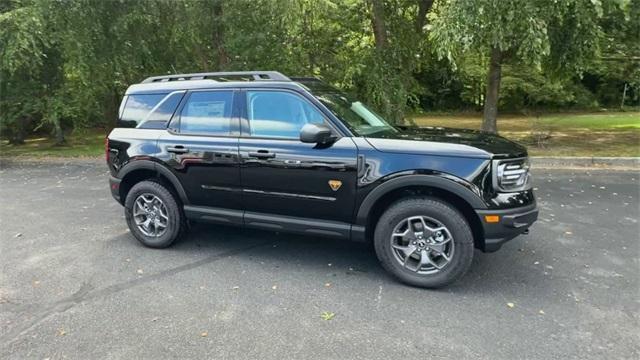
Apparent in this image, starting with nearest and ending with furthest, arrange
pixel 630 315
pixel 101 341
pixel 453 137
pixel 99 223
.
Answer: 1. pixel 101 341
2. pixel 630 315
3. pixel 453 137
4. pixel 99 223

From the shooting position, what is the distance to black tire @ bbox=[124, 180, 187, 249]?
16.2ft

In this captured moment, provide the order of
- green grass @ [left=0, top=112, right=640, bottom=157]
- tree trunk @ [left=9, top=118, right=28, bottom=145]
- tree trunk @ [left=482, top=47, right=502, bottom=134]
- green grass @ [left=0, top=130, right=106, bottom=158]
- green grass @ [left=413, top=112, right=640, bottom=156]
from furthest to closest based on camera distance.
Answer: tree trunk @ [left=9, top=118, right=28, bottom=145], green grass @ [left=0, top=130, right=106, bottom=158], tree trunk @ [left=482, top=47, right=502, bottom=134], green grass @ [left=0, top=112, right=640, bottom=157], green grass @ [left=413, top=112, right=640, bottom=156]

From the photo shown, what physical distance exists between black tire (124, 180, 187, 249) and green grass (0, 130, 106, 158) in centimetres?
814

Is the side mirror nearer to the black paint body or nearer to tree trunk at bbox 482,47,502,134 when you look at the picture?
the black paint body

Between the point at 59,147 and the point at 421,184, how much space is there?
1396cm

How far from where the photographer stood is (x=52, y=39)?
10789 millimetres

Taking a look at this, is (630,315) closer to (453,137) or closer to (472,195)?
(472,195)

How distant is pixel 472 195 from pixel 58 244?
180 inches

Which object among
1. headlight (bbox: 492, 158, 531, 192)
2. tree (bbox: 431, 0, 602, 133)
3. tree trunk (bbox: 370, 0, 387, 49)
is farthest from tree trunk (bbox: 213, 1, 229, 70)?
headlight (bbox: 492, 158, 531, 192)

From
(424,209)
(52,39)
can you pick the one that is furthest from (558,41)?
(52,39)

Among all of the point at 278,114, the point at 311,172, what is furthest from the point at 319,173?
the point at 278,114

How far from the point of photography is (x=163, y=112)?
4.95 meters

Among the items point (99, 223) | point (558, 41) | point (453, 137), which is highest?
point (558, 41)

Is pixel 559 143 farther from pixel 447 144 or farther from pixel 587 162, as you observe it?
pixel 447 144
